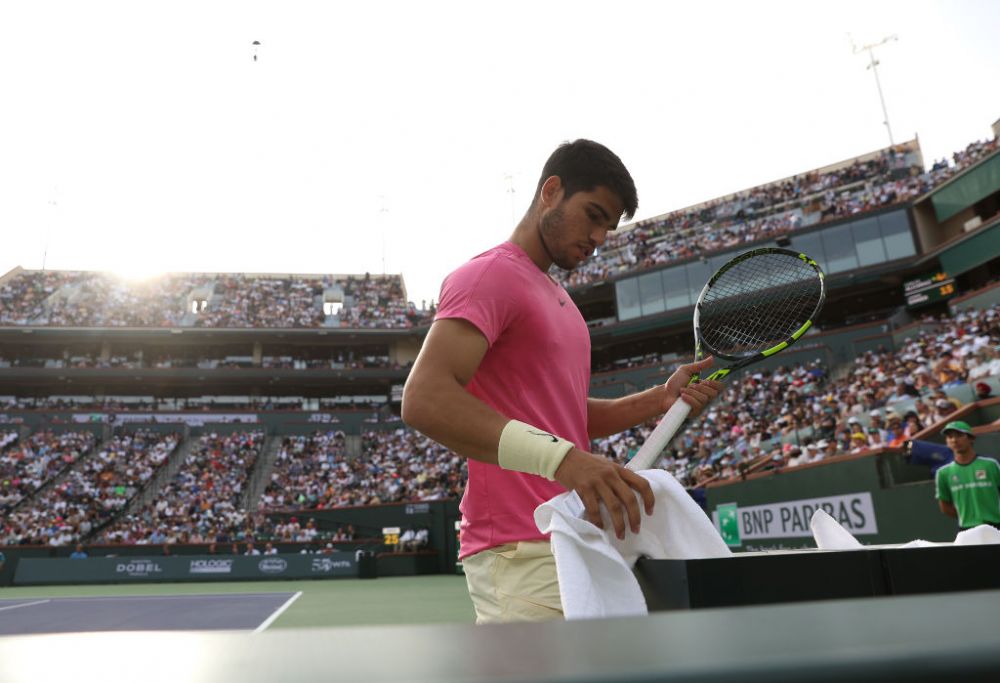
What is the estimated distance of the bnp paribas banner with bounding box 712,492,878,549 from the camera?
11133 mm

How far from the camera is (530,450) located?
180 centimetres

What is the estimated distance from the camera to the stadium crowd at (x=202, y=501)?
25.5 meters

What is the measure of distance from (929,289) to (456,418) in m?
30.6

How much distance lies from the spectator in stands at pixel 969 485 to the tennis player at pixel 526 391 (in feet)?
19.7

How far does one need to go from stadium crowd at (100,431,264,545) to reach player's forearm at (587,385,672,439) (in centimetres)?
2465

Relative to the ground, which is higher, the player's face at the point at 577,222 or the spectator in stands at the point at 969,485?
the player's face at the point at 577,222

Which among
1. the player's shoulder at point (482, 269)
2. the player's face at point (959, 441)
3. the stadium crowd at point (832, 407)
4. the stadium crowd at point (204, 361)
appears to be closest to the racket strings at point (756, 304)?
the player's shoulder at point (482, 269)

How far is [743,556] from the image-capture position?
141 cm

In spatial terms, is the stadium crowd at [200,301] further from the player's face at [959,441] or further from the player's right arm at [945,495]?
the player's face at [959,441]

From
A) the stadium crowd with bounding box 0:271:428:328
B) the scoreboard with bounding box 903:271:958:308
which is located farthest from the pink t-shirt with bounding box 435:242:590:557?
the stadium crowd with bounding box 0:271:428:328

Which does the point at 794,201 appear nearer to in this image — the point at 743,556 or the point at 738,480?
the point at 738,480

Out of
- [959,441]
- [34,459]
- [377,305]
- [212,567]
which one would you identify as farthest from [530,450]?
[377,305]

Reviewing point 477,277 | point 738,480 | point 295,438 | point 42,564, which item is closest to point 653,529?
point 477,277

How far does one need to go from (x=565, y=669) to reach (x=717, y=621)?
113mm
